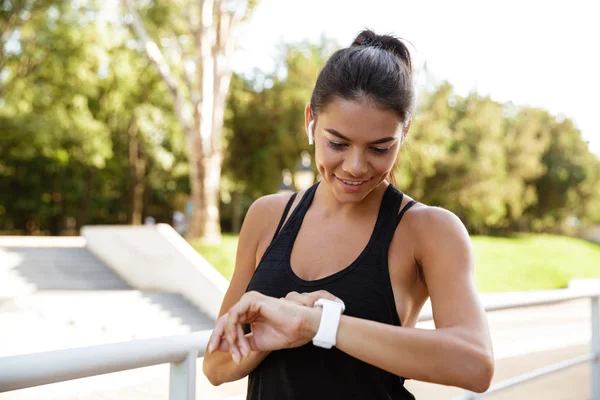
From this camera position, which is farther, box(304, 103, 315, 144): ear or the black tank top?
box(304, 103, 315, 144): ear

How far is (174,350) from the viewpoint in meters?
1.54

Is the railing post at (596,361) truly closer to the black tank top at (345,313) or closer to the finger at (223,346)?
the black tank top at (345,313)

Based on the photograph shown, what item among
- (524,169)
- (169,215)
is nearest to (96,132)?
(169,215)

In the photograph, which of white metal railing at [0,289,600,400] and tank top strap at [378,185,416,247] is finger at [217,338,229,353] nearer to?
white metal railing at [0,289,600,400]

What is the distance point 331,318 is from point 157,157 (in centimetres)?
2510

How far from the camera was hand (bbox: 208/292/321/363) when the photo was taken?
4.33 feet

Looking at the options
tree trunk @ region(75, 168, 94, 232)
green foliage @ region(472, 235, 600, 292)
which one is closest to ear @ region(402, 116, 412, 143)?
green foliage @ region(472, 235, 600, 292)

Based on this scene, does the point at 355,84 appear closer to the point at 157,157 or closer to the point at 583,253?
the point at 157,157

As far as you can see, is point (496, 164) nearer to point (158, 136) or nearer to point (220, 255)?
point (158, 136)

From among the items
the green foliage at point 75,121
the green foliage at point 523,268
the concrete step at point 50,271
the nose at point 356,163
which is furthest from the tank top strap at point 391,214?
the green foliage at point 75,121

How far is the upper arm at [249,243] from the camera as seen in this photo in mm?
1632

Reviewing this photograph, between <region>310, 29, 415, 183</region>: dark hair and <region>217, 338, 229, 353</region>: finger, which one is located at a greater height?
<region>310, 29, 415, 183</region>: dark hair

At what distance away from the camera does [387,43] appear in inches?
63.3

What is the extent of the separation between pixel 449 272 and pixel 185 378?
67 centimetres
